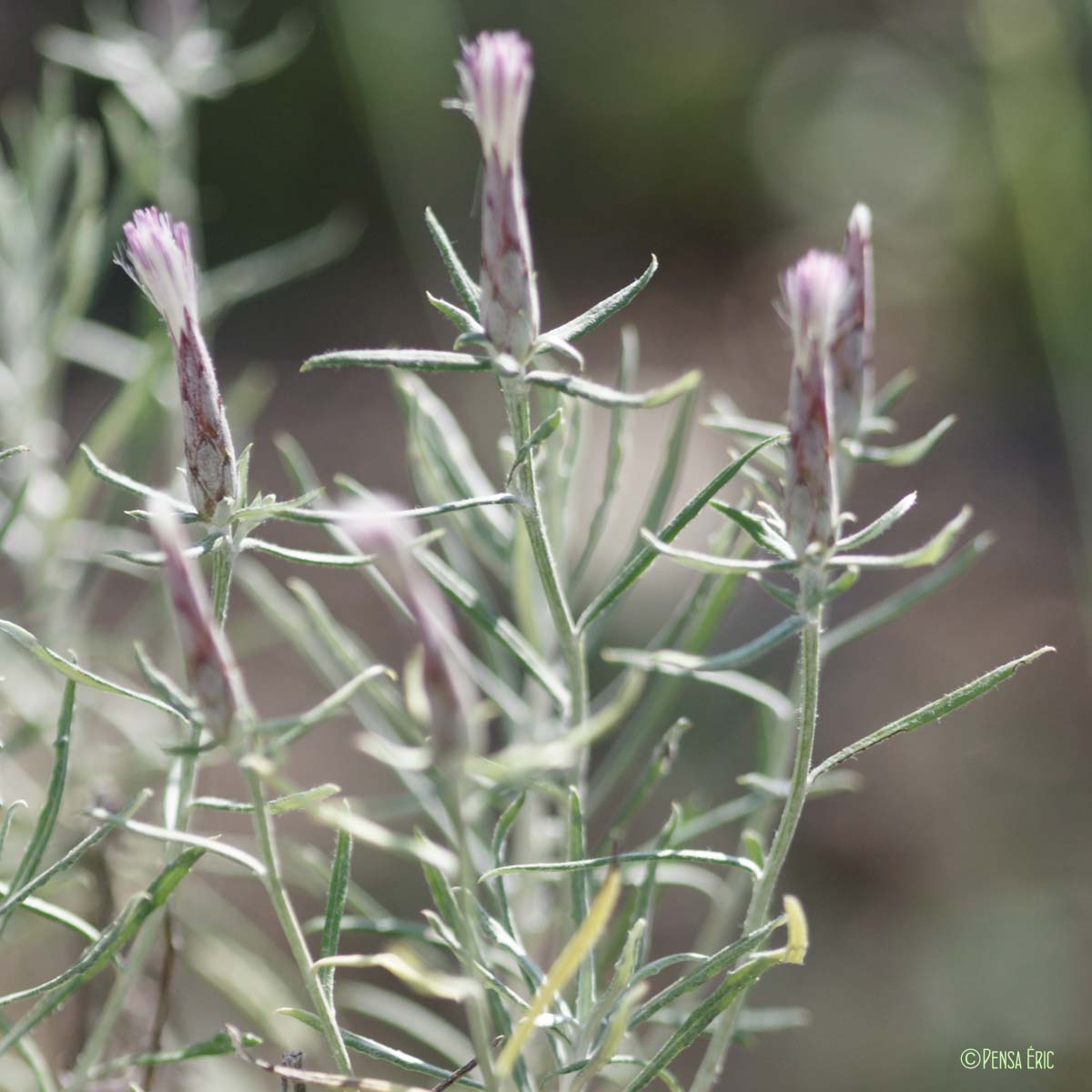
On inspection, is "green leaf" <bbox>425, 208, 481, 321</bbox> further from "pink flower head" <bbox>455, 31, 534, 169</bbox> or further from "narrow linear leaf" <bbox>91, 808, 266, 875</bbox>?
"narrow linear leaf" <bbox>91, 808, 266, 875</bbox>

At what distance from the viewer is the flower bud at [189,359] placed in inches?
11.8

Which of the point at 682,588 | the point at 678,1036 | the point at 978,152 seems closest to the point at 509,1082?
the point at 678,1036

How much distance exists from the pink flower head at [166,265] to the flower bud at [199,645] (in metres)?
0.06

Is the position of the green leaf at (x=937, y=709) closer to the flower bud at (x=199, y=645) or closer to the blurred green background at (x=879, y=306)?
the flower bud at (x=199, y=645)

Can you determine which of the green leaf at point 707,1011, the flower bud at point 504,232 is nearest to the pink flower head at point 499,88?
the flower bud at point 504,232

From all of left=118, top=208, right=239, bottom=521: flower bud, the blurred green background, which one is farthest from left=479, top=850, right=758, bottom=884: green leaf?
the blurred green background

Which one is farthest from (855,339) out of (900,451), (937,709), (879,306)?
(879,306)

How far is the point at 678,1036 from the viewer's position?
0.33m

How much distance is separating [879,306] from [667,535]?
2.14 m

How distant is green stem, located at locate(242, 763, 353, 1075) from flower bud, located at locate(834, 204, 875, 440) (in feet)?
0.75

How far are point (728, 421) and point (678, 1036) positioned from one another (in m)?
0.20

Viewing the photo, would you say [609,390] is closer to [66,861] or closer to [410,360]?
[410,360]

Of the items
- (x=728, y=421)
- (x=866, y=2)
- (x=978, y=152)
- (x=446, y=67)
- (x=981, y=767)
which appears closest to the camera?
(x=728, y=421)

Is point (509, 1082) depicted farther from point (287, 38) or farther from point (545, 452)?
point (287, 38)
